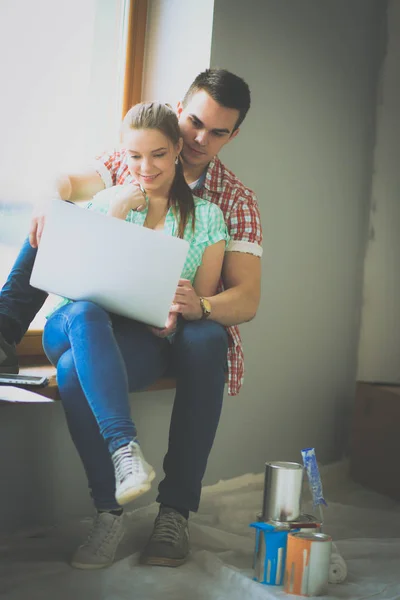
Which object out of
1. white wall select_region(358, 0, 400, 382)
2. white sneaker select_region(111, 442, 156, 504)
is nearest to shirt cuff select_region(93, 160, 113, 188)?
white sneaker select_region(111, 442, 156, 504)

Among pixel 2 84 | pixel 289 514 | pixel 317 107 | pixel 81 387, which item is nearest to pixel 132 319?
pixel 81 387

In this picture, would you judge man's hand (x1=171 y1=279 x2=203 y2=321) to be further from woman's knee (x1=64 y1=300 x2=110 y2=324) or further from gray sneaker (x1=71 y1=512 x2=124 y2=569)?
gray sneaker (x1=71 y1=512 x2=124 y2=569)

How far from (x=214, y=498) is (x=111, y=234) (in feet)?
3.30

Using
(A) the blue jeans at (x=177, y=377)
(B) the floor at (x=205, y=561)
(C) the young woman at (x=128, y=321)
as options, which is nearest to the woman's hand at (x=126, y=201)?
(C) the young woman at (x=128, y=321)

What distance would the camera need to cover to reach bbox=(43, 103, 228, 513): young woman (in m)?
1.35

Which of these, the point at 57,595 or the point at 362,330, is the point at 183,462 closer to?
the point at 57,595

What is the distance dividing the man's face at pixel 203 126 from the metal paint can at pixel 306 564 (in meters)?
0.98

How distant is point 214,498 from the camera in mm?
2121

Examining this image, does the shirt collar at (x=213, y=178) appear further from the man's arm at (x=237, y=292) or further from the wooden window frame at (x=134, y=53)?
the wooden window frame at (x=134, y=53)

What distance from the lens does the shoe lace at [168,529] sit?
1.54 m

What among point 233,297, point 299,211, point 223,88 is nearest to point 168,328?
point 233,297

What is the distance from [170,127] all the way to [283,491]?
86cm

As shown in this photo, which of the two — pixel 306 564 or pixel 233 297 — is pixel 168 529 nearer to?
pixel 306 564

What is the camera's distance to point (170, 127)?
1657mm
